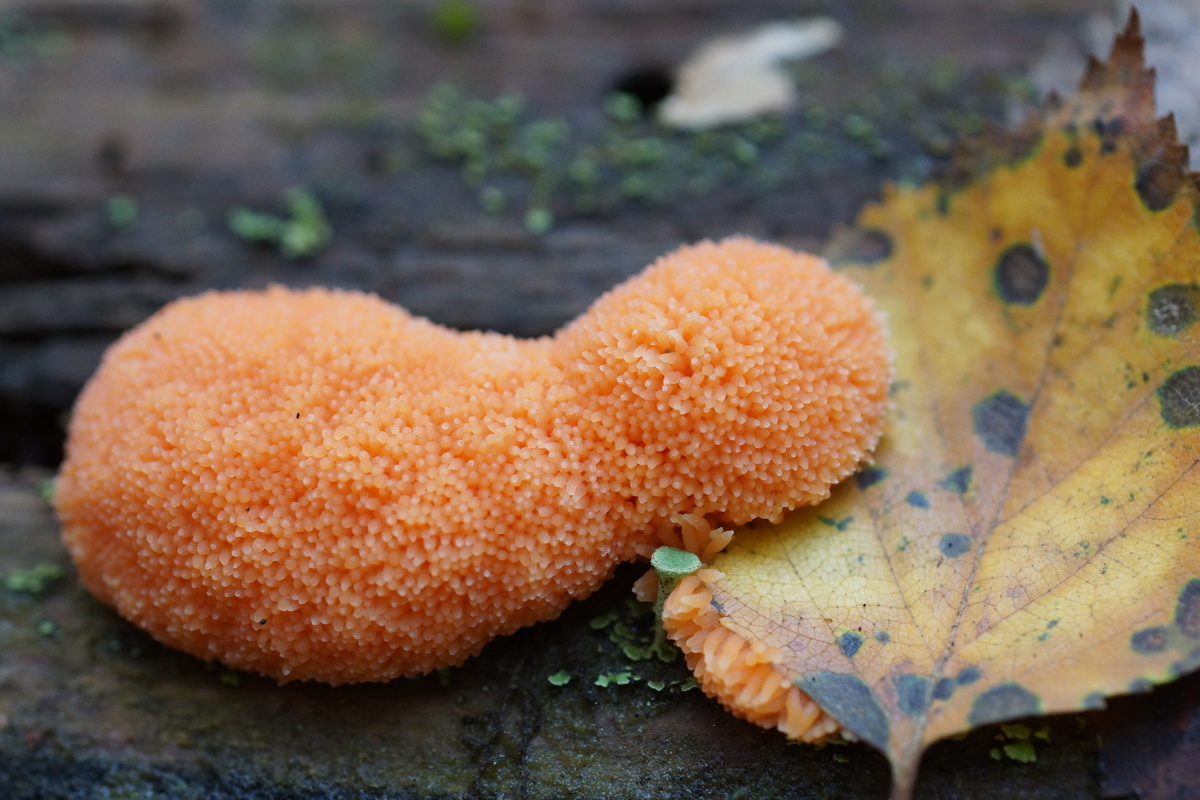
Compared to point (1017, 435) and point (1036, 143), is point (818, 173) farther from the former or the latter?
point (1017, 435)

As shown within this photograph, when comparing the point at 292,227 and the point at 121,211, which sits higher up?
the point at 292,227

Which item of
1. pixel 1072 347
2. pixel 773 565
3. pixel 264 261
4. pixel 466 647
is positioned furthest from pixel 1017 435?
pixel 264 261

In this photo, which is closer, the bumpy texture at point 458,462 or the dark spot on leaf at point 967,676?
the dark spot on leaf at point 967,676

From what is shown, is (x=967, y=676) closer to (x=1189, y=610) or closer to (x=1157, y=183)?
(x=1189, y=610)

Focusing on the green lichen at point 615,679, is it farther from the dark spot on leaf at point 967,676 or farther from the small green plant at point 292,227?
the small green plant at point 292,227

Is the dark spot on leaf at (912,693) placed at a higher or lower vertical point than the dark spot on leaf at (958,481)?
lower

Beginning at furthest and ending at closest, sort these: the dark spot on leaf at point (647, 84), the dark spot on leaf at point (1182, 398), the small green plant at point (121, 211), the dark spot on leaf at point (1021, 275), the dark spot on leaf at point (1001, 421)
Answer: the dark spot on leaf at point (647, 84) → the small green plant at point (121, 211) → the dark spot on leaf at point (1021, 275) → the dark spot on leaf at point (1001, 421) → the dark spot on leaf at point (1182, 398)

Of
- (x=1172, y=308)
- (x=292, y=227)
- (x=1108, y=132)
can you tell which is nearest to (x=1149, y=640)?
(x=1172, y=308)

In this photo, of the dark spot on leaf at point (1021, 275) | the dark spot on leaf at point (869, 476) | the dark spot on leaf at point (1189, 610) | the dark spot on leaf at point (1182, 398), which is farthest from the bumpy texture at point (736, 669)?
the dark spot on leaf at point (1021, 275)
